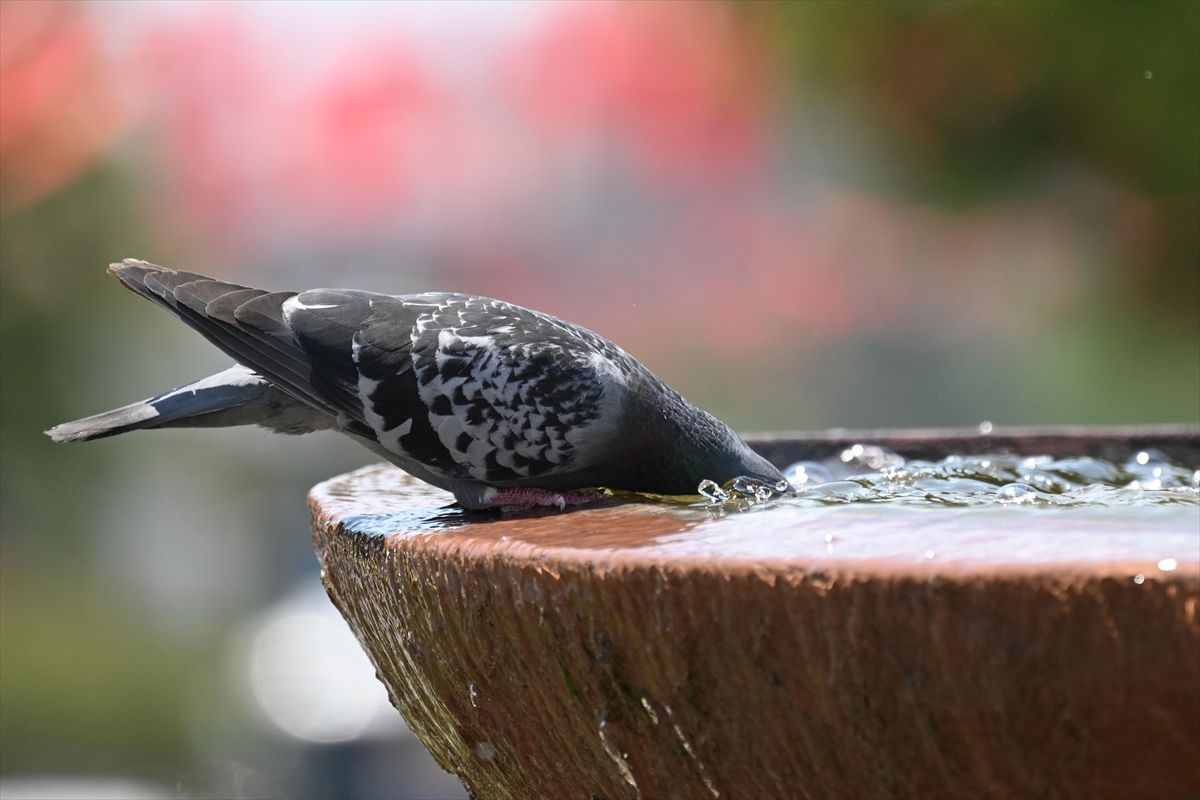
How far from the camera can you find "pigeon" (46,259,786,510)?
2795 mm

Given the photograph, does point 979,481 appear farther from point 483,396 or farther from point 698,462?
point 483,396

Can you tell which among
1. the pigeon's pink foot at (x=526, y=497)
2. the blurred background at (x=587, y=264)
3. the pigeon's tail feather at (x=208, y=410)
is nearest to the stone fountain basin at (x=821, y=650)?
the pigeon's pink foot at (x=526, y=497)

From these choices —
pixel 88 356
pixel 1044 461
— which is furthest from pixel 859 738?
pixel 88 356

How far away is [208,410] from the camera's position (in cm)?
318

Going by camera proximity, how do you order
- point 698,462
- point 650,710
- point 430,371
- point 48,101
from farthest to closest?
point 48,101 < point 698,462 < point 430,371 < point 650,710

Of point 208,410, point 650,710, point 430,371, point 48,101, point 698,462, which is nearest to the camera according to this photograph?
point 650,710

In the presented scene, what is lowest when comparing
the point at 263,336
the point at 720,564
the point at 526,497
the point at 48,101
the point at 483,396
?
the point at 526,497

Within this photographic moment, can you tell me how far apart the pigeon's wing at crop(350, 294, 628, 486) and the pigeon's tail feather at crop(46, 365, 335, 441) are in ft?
1.20

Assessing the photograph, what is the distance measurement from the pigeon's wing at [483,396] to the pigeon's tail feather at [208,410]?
0.37 metres

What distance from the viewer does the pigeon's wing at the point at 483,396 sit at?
9.14ft

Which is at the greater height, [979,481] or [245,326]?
[245,326]

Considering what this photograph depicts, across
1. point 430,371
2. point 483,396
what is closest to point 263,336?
point 430,371

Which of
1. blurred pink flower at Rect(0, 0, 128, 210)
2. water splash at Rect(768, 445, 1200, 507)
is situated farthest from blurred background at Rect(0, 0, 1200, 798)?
water splash at Rect(768, 445, 1200, 507)

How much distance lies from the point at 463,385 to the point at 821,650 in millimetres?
1490
